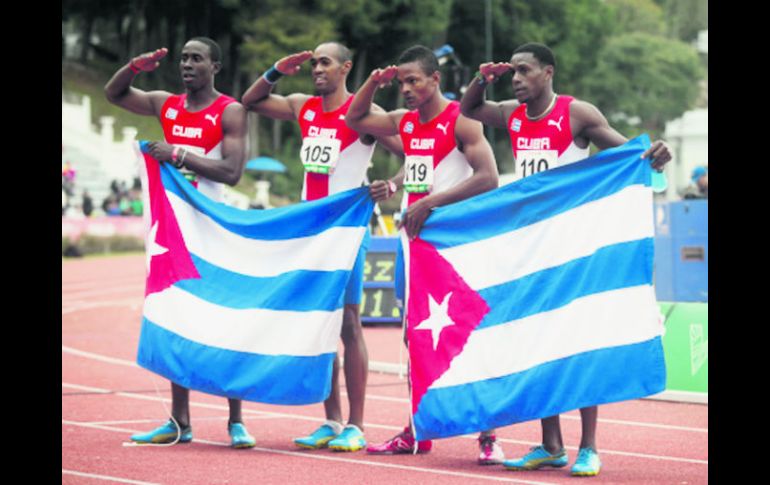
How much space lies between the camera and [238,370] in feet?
29.3

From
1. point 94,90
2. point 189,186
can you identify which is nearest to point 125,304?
point 189,186

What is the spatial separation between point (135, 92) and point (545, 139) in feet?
10.00

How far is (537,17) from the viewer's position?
73.9 meters

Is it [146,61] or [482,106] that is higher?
[146,61]

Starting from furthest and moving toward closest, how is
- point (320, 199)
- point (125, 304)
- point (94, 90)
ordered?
1. point (94, 90)
2. point (125, 304)
3. point (320, 199)

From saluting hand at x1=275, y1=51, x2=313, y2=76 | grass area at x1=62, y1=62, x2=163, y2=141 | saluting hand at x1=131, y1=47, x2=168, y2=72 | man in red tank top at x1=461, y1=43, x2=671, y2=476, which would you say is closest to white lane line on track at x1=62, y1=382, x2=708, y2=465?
man in red tank top at x1=461, y1=43, x2=671, y2=476

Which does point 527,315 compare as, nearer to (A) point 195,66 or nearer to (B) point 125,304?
(A) point 195,66

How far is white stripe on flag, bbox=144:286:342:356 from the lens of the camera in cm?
887

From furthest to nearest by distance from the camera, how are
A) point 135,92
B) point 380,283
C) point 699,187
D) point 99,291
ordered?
point 99,291 → point 699,187 → point 380,283 → point 135,92

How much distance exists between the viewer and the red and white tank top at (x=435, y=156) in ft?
28.0

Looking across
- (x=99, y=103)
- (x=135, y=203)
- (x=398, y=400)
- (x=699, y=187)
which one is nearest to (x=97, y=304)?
(x=699, y=187)

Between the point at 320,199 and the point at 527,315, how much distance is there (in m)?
1.72

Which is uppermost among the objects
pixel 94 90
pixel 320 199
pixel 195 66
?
pixel 94 90

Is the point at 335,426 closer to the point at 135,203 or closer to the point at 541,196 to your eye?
the point at 541,196
